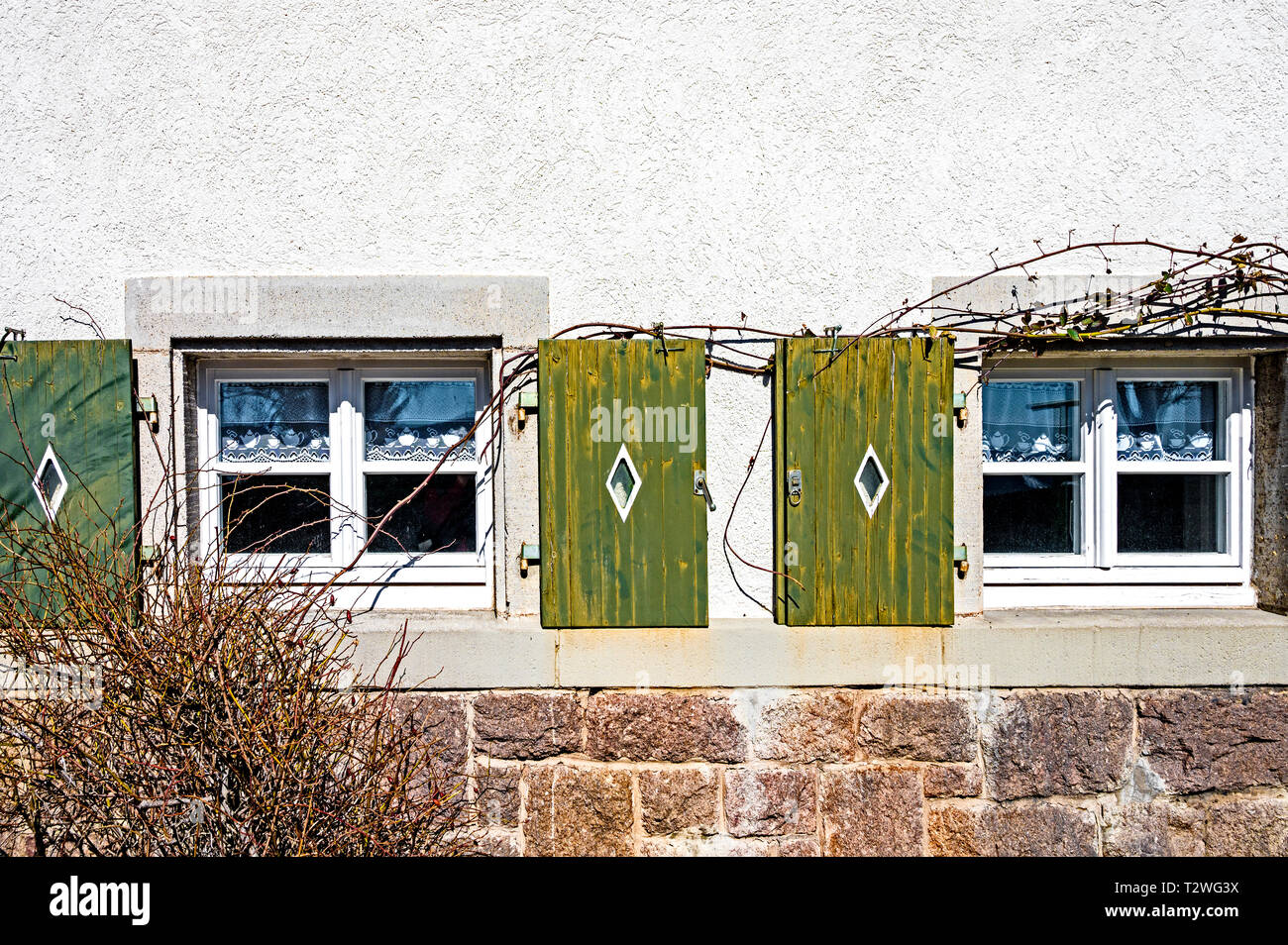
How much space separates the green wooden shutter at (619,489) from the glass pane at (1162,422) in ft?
5.80

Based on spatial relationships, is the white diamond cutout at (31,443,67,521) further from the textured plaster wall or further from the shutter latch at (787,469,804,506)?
the shutter latch at (787,469,804,506)

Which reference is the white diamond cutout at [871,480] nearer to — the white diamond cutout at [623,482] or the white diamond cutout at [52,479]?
the white diamond cutout at [623,482]

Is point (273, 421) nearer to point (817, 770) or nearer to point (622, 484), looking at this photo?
point (622, 484)

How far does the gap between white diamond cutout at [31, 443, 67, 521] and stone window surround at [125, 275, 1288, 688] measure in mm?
285

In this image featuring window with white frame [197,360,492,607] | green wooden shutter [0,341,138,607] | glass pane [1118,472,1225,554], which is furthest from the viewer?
glass pane [1118,472,1225,554]

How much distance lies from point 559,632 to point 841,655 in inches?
41.2

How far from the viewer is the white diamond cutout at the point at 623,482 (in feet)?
9.73

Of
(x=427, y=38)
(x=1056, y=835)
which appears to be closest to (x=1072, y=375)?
(x=1056, y=835)

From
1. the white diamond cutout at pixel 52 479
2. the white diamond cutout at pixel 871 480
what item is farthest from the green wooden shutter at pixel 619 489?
the white diamond cutout at pixel 52 479

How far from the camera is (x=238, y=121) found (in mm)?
2998

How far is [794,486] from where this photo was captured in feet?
9.75

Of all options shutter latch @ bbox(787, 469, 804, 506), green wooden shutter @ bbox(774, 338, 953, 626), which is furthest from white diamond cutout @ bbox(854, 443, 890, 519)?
shutter latch @ bbox(787, 469, 804, 506)

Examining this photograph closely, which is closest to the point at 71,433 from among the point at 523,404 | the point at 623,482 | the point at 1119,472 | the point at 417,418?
the point at 417,418

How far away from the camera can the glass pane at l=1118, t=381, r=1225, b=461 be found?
3.25 meters
